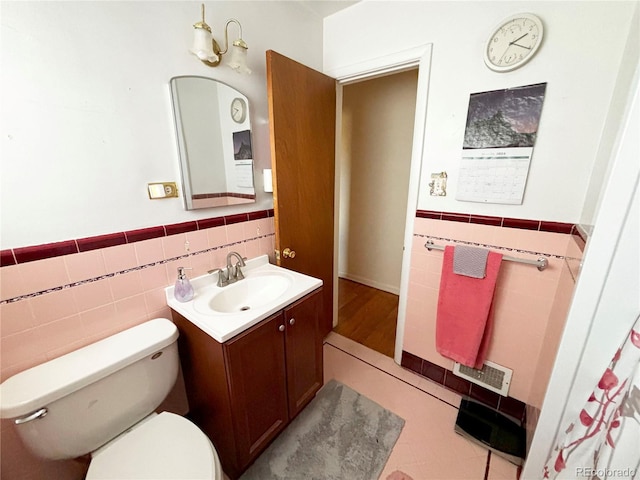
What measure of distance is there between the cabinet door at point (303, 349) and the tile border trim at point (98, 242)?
609mm

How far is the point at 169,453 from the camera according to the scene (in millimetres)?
859

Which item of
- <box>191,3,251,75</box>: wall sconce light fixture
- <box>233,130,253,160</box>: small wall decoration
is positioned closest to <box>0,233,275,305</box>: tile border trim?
<box>233,130,253,160</box>: small wall decoration

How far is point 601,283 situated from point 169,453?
148 centimetres

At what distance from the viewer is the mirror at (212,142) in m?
1.13

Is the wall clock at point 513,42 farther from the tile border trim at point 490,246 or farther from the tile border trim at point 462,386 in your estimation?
the tile border trim at point 462,386

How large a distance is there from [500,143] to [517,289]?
75cm

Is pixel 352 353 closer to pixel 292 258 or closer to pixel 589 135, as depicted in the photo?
pixel 292 258

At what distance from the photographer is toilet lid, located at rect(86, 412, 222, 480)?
80cm

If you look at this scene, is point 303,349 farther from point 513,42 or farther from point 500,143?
point 513,42

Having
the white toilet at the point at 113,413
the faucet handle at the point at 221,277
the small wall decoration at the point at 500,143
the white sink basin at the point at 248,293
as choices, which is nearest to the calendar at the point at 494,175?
the small wall decoration at the point at 500,143

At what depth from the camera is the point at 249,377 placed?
1.04 meters

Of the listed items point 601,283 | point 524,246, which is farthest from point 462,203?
point 601,283

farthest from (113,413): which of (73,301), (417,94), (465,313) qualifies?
(417,94)

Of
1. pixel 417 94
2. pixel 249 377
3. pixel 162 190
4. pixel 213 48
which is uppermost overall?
pixel 213 48
